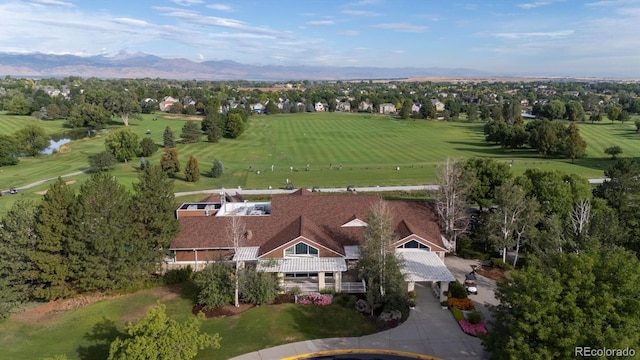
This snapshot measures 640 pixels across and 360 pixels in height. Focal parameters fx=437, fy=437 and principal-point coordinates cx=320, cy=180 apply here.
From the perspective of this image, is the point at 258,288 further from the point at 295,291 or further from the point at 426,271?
the point at 426,271

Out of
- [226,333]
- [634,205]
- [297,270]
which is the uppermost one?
[634,205]

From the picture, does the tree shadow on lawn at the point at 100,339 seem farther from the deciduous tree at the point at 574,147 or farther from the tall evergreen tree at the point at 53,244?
the deciduous tree at the point at 574,147

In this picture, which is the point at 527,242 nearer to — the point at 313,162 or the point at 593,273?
the point at 593,273

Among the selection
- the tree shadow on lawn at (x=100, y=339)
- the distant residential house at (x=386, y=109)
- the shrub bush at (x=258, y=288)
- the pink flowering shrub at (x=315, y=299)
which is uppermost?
the distant residential house at (x=386, y=109)

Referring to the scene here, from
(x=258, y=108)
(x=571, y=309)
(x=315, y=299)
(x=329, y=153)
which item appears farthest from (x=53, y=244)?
(x=258, y=108)

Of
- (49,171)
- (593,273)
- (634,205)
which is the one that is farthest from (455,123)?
(593,273)

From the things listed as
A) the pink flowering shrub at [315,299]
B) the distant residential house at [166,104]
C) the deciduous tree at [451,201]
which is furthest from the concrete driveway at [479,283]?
the distant residential house at [166,104]
